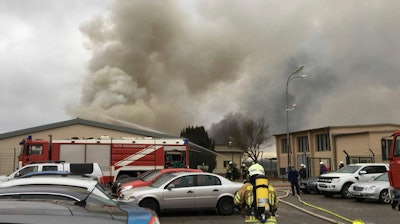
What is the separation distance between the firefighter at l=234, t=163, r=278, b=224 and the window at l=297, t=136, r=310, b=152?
120ft

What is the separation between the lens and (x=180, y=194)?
1162 cm

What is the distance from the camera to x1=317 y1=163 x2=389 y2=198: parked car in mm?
17797

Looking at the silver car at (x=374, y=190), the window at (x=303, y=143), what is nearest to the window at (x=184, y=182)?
the silver car at (x=374, y=190)

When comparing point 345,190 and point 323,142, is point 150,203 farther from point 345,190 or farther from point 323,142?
point 323,142

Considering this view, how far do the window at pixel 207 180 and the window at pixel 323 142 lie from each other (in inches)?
1065

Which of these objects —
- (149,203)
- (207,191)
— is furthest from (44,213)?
(207,191)

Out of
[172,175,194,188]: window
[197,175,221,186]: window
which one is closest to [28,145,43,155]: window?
[172,175,194,188]: window

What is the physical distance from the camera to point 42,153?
20.1 m

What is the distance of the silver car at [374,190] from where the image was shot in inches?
596

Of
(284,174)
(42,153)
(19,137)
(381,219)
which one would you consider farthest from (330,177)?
(19,137)

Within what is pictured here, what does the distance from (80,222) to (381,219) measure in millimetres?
10815

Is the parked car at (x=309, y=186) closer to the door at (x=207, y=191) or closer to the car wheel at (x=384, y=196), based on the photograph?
the car wheel at (x=384, y=196)

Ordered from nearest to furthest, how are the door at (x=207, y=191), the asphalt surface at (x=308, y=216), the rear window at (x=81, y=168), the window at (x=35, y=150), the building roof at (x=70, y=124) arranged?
the asphalt surface at (x=308, y=216) → the door at (x=207, y=191) → the rear window at (x=81, y=168) → the window at (x=35, y=150) → the building roof at (x=70, y=124)

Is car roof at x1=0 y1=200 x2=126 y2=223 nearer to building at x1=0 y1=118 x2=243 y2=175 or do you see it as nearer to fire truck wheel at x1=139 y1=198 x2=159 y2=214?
fire truck wheel at x1=139 y1=198 x2=159 y2=214
